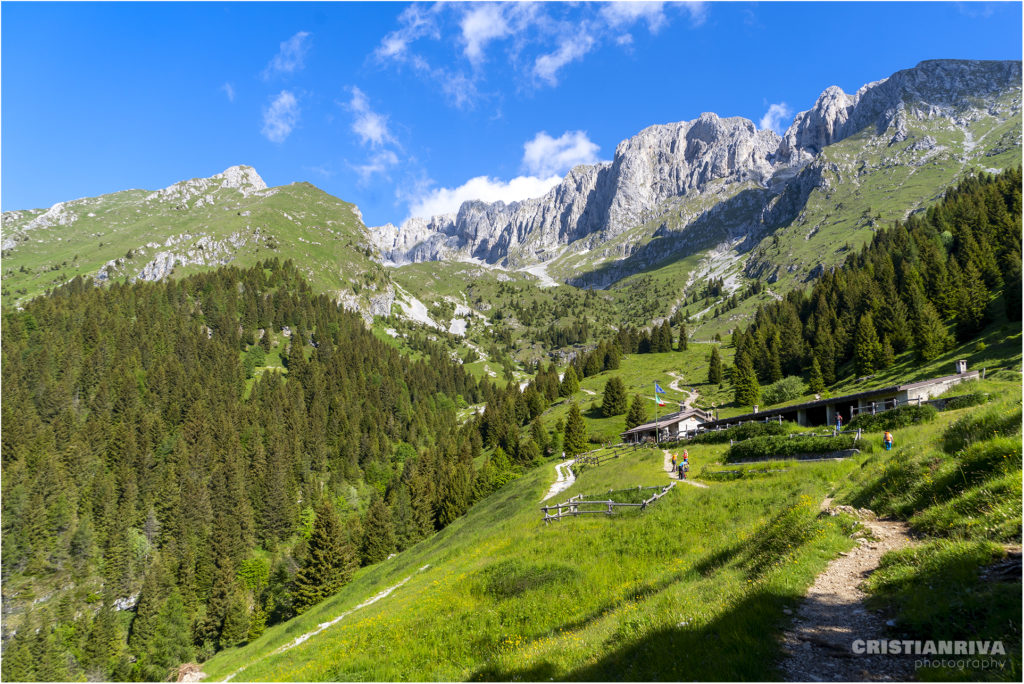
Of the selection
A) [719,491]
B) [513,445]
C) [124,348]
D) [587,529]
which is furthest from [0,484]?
[719,491]

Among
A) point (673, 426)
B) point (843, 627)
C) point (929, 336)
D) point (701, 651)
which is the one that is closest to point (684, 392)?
point (673, 426)

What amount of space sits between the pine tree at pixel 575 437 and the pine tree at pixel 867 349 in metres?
48.1

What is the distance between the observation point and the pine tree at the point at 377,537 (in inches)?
2918

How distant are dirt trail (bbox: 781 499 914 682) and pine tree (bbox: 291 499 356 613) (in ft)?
213

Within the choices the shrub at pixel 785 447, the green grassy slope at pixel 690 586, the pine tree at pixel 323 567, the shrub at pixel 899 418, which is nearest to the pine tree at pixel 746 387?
the shrub at pixel 899 418

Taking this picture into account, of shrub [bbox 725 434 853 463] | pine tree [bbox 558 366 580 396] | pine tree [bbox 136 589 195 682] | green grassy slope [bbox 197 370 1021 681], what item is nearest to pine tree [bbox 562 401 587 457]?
pine tree [bbox 558 366 580 396]

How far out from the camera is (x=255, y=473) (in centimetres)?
10231

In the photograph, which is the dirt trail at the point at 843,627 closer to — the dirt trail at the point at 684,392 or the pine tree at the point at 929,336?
the pine tree at the point at 929,336

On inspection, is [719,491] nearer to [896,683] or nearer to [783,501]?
[783,501]

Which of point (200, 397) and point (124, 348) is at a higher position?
point (124, 348)

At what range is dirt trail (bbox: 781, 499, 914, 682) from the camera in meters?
7.12

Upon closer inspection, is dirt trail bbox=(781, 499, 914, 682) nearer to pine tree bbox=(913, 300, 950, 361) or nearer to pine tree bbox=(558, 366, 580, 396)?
pine tree bbox=(913, 300, 950, 361)

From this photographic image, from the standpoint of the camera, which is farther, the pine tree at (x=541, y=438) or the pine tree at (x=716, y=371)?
the pine tree at (x=716, y=371)

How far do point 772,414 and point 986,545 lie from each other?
58700 millimetres
